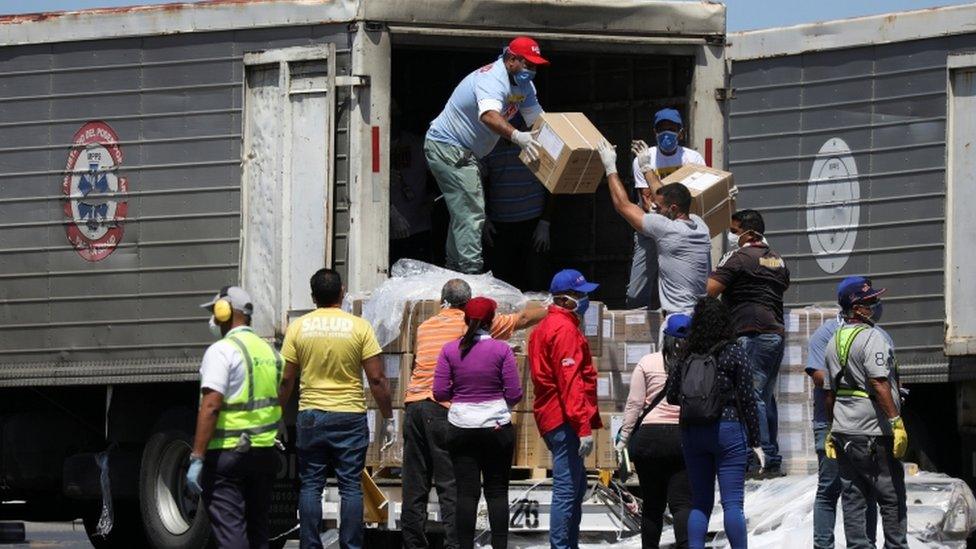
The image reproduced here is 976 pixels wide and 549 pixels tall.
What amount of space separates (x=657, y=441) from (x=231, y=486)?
243 centimetres

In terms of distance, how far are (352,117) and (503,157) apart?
6.04 ft

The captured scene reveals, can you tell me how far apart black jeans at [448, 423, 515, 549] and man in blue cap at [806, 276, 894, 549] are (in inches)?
69.4

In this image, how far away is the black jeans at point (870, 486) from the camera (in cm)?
1154

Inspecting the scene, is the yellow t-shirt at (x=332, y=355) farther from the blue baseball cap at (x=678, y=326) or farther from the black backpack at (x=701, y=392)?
the black backpack at (x=701, y=392)

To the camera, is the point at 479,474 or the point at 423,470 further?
the point at 423,470

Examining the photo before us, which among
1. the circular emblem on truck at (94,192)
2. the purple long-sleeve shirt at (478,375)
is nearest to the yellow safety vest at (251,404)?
the purple long-sleeve shirt at (478,375)

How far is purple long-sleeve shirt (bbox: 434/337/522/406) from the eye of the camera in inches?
466

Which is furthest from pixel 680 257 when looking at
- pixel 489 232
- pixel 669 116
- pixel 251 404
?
pixel 251 404

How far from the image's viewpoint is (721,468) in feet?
36.2

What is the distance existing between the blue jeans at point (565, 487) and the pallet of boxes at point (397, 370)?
1264 mm

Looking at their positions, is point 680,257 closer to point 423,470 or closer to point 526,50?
point 526,50

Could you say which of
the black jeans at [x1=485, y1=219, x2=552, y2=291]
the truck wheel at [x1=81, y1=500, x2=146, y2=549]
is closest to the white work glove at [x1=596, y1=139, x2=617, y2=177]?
the black jeans at [x1=485, y1=219, x2=552, y2=291]

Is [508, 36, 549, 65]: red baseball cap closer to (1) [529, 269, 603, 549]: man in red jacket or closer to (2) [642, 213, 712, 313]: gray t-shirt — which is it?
(2) [642, 213, 712, 313]: gray t-shirt

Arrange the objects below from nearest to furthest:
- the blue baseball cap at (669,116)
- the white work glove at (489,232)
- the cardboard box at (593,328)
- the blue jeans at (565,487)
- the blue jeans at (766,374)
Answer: the blue jeans at (565,487), the cardboard box at (593,328), the blue jeans at (766,374), the blue baseball cap at (669,116), the white work glove at (489,232)
